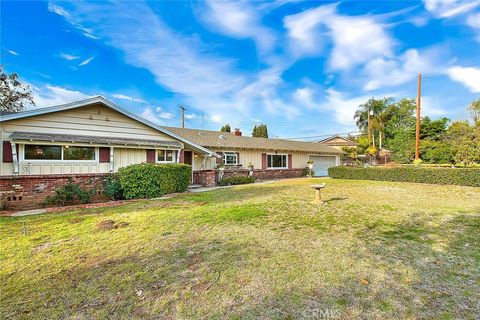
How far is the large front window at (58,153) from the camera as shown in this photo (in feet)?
31.8

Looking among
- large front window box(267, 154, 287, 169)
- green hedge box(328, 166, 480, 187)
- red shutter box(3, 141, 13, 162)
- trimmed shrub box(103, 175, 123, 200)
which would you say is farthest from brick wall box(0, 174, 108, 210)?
green hedge box(328, 166, 480, 187)

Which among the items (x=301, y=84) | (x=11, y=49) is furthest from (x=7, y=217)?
(x=301, y=84)

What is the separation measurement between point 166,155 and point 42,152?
222 inches

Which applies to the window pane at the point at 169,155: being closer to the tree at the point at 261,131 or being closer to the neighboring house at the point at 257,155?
the neighboring house at the point at 257,155

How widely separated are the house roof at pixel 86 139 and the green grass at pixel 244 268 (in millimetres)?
5089

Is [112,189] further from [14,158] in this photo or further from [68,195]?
[14,158]

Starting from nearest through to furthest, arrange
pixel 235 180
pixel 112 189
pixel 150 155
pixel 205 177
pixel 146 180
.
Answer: pixel 112 189 → pixel 146 180 → pixel 150 155 → pixel 205 177 → pixel 235 180

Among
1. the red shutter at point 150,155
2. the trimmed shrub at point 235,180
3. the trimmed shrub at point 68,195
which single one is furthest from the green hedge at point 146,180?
the trimmed shrub at point 235,180

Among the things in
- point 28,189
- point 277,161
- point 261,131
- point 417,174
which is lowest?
point 417,174

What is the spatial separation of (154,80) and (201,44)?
7.35 meters

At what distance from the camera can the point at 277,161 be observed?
71.6 ft

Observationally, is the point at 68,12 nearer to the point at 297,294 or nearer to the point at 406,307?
the point at 297,294

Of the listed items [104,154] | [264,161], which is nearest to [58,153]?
[104,154]

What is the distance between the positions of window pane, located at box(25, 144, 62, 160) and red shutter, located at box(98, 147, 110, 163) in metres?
1.55
